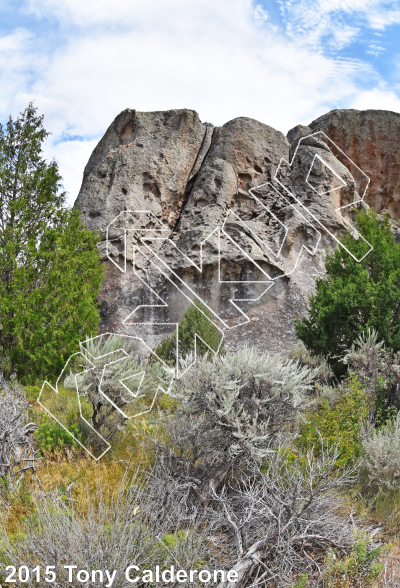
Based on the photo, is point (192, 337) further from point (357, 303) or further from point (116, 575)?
point (116, 575)

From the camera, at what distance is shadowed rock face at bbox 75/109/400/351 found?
11.3 meters

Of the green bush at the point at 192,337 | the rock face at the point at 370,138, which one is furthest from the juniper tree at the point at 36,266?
the rock face at the point at 370,138

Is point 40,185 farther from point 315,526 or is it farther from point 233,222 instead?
point 315,526

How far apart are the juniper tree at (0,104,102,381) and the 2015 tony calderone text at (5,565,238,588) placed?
17.7ft

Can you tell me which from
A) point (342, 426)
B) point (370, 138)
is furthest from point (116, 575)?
point (370, 138)

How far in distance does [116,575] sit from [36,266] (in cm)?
651

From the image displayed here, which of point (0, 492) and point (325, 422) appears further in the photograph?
point (325, 422)

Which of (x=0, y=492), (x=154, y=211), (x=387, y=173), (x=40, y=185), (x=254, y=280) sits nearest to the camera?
(x=0, y=492)

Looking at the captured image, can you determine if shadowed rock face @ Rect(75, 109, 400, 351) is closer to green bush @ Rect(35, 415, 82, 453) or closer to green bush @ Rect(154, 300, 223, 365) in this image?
green bush @ Rect(154, 300, 223, 365)

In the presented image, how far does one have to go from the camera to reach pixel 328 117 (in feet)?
51.7

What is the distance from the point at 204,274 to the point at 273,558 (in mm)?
8456

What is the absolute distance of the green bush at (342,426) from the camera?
4887 mm

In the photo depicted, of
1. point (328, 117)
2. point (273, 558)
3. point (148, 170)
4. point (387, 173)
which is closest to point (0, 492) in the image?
point (273, 558)

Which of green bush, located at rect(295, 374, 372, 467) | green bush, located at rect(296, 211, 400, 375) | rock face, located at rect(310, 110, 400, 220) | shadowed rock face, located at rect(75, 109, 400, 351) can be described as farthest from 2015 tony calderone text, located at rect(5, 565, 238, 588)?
rock face, located at rect(310, 110, 400, 220)
